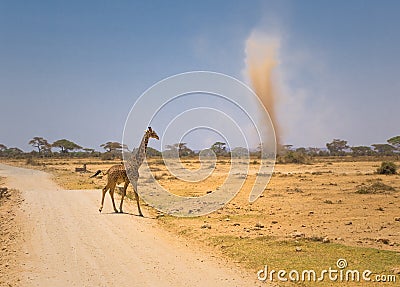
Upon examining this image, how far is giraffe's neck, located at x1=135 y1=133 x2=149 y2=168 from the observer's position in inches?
645

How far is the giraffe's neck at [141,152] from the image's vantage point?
16.4 metres

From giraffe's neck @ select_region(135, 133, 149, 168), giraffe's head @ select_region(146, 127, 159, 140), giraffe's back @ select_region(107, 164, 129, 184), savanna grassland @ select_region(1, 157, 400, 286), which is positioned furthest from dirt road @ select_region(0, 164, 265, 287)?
giraffe's head @ select_region(146, 127, 159, 140)

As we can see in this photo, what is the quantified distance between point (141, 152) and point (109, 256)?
24.6ft

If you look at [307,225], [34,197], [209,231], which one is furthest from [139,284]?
[34,197]

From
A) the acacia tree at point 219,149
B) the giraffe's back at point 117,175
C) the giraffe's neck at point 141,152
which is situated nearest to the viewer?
the giraffe's back at point 117,175

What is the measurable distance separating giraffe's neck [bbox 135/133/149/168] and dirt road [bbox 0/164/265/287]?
7.91ft

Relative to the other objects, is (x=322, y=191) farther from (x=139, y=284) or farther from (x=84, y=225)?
(x=139, y=284)

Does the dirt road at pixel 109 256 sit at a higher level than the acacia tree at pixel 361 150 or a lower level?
lower

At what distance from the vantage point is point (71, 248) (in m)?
9.98

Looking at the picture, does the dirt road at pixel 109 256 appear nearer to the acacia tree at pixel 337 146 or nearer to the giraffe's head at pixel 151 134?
the giraffe's head at pixel 151 134

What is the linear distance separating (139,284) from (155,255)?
2186 mm

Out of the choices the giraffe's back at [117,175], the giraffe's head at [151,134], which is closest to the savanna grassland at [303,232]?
the giraffe's back at [117,175]

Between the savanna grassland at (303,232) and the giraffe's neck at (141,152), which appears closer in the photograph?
the savanna grassland at (303,232)

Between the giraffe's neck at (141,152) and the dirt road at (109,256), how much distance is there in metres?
2.41
